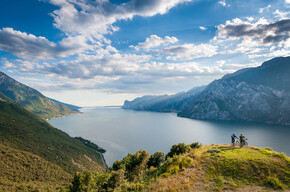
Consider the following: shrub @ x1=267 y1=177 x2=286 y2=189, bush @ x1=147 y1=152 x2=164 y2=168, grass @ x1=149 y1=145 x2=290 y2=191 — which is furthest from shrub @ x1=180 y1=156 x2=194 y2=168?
bush @ x1=147 y1=152 x2=164 y2=168

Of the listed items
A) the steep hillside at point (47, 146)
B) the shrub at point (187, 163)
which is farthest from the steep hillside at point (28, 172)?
the shrub at point (187, 163)

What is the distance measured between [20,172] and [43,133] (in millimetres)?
69255

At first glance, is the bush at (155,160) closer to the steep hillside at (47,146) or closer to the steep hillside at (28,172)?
the steep hillside at (28,172)

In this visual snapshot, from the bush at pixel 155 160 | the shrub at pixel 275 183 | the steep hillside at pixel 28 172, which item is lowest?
the steep hillside at pixel 28 172

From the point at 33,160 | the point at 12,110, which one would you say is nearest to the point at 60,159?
the point at 33,160

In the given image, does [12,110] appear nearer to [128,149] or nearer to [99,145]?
[99,145]

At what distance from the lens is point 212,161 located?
19141 mm

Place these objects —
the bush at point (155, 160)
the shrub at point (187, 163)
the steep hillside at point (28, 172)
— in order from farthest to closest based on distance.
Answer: the steep hillside at point (28, 172) < the bush at point (155, 160) < the shrub at point (187, 163)

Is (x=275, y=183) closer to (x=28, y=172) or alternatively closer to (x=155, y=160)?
(x=155, y=160)

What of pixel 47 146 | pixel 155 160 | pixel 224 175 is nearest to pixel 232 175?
pixel 224 175

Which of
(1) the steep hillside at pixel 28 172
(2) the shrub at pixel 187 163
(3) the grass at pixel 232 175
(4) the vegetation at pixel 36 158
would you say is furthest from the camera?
(4) the vegetation at pixel 36 158

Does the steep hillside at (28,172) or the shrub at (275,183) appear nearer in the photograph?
the shrub at (275,183)

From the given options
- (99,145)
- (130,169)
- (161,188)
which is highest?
(161,188)

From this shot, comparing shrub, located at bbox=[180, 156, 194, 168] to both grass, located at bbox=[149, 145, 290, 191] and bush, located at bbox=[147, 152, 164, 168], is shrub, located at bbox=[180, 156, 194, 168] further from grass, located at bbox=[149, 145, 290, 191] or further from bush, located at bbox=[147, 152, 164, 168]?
bush, located at bbox=[147, 152, 164, 168]
